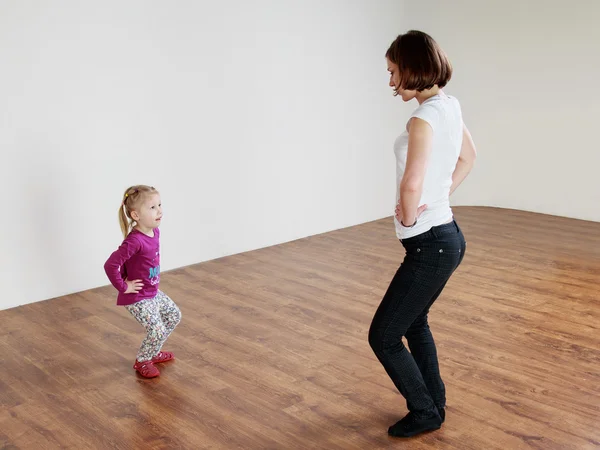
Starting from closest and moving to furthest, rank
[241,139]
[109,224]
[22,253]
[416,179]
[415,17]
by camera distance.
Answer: [416,179], [22,253], [109,224], [241,139], [415,17]

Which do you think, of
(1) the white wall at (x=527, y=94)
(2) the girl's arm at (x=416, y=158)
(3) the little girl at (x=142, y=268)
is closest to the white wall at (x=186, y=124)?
(1) the white wall at (x=527, y=94)

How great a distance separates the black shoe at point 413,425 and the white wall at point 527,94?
390 centimetres

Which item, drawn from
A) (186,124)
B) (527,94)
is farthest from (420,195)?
(527,94)

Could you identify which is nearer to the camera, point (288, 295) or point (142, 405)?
point (142, 405)

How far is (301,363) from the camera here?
10.3ft

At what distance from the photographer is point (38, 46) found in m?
3.81

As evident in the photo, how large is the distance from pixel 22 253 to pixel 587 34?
4.45 metres

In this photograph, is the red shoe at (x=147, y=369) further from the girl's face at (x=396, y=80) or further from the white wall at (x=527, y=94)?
the white wall at (x=527, y=94)

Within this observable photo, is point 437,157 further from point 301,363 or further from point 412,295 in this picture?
point 301,363

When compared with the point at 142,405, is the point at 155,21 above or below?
above

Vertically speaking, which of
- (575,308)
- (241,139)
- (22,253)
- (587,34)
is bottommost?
(575,308)

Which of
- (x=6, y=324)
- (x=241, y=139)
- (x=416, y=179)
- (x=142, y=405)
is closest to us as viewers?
(x=416, y=179)

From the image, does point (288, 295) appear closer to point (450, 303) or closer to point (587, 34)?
point (450, 303)

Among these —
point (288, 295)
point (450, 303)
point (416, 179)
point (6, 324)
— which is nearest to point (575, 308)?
point (450, 303)
